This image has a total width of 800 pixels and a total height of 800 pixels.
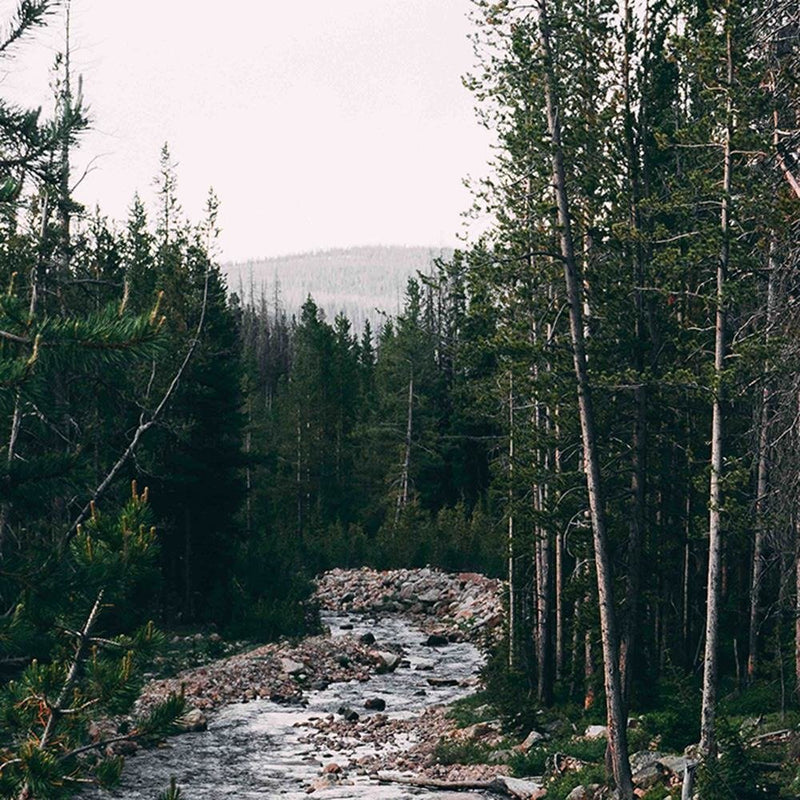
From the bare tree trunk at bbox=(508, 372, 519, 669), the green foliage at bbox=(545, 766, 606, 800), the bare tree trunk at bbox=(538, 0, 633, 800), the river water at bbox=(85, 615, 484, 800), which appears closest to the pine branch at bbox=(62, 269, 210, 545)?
the river water at bbox=(85, 615, 484, 800)

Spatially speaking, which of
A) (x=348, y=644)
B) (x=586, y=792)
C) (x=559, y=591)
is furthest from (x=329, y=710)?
(x=586, y=792)

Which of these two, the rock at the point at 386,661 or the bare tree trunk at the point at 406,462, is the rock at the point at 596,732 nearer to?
the rock at the point at 386,661

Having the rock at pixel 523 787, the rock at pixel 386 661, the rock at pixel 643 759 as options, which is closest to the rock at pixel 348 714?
the rock at pixel 386 661

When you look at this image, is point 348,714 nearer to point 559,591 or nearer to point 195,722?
point 195,722

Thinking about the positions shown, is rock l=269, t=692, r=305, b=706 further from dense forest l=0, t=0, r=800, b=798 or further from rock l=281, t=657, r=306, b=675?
dense forest l=0, t=0, r=800, b=798

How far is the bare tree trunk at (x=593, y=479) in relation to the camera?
14023 mm

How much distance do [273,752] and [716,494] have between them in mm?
9274

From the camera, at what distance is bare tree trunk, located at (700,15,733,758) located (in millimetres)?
13484

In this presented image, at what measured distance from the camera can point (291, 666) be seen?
2527 centimetres

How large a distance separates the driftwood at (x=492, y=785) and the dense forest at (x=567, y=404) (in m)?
1.74

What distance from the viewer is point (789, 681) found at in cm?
1758

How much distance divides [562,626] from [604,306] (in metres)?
7.46

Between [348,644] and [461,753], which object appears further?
[348,644]

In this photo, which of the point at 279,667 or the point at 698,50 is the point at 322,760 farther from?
the point at 698,50
